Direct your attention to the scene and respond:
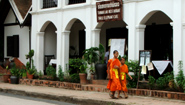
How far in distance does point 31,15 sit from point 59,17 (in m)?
2.89

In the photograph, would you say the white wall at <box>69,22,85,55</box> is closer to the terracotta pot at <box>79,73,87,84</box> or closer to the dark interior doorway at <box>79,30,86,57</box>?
the dark interior doorway at <box>79,30,86,57</box>

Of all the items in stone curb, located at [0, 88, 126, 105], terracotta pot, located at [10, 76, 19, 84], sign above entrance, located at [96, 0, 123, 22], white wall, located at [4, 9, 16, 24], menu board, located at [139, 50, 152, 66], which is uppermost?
white wall, located at [4, 9, 16, 24]

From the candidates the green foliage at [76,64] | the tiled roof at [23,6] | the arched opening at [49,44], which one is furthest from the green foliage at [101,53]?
the tiled roof at [23,6]

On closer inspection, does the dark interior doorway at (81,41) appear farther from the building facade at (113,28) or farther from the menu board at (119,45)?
the menu board at (119,45)

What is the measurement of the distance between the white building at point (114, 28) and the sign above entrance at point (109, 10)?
25cm

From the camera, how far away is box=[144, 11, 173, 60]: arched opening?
16.7 m

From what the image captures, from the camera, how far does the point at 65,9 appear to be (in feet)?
57.9

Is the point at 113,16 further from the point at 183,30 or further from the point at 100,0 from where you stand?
the point at 183,30

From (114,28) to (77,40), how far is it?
2992 mm

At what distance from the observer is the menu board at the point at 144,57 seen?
1312 centimetres

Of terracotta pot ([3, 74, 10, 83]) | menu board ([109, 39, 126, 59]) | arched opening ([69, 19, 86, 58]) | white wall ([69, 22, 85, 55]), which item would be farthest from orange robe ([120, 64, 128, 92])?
terracotta pot ([3, 74, 10, 83])

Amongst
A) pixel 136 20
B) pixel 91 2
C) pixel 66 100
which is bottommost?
pixel 66 100

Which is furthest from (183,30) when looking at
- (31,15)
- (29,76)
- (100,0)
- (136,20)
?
(31,15)

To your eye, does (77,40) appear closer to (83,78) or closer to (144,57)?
(83,78)
